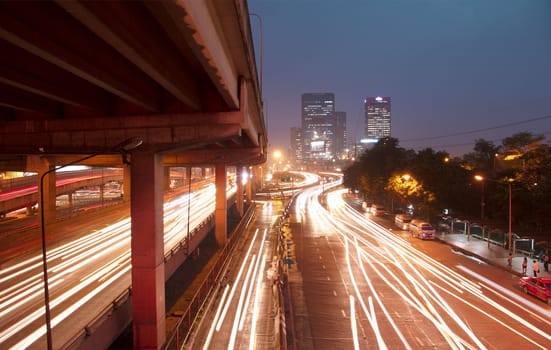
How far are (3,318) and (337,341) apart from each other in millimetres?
10926

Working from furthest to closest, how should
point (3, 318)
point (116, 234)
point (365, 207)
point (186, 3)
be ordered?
point (365, 207) → point (116, 234) → point (3, 318) → point (186, 3)

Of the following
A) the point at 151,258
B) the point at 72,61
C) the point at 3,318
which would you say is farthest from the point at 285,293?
the point at 72,61

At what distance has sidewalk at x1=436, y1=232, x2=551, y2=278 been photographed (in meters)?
20.3

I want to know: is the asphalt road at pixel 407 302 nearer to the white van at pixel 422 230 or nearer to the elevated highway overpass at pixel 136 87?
the white van at pixel 422 230

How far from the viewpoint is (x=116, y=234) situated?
72.6ft

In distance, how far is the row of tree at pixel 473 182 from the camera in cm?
2544

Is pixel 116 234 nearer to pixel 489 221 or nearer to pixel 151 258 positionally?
pixel 151 258

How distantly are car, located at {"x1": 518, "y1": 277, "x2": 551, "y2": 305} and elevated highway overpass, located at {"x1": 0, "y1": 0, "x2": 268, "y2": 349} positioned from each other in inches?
646

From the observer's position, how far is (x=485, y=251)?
81.3ft

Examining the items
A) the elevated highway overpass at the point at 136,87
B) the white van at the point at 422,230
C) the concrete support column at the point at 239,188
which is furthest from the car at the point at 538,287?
the concrete support column at the point at 239,188

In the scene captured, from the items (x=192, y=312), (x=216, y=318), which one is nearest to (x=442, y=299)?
(x=216, y=318)

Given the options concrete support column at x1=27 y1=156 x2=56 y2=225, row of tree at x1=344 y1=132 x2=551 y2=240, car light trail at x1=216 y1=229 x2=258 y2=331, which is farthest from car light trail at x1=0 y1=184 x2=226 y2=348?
row of tree at x1=344 y1=132 x2=551 y2=240

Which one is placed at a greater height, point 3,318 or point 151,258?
point 151,258

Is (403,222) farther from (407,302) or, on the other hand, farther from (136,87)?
(136,87)
